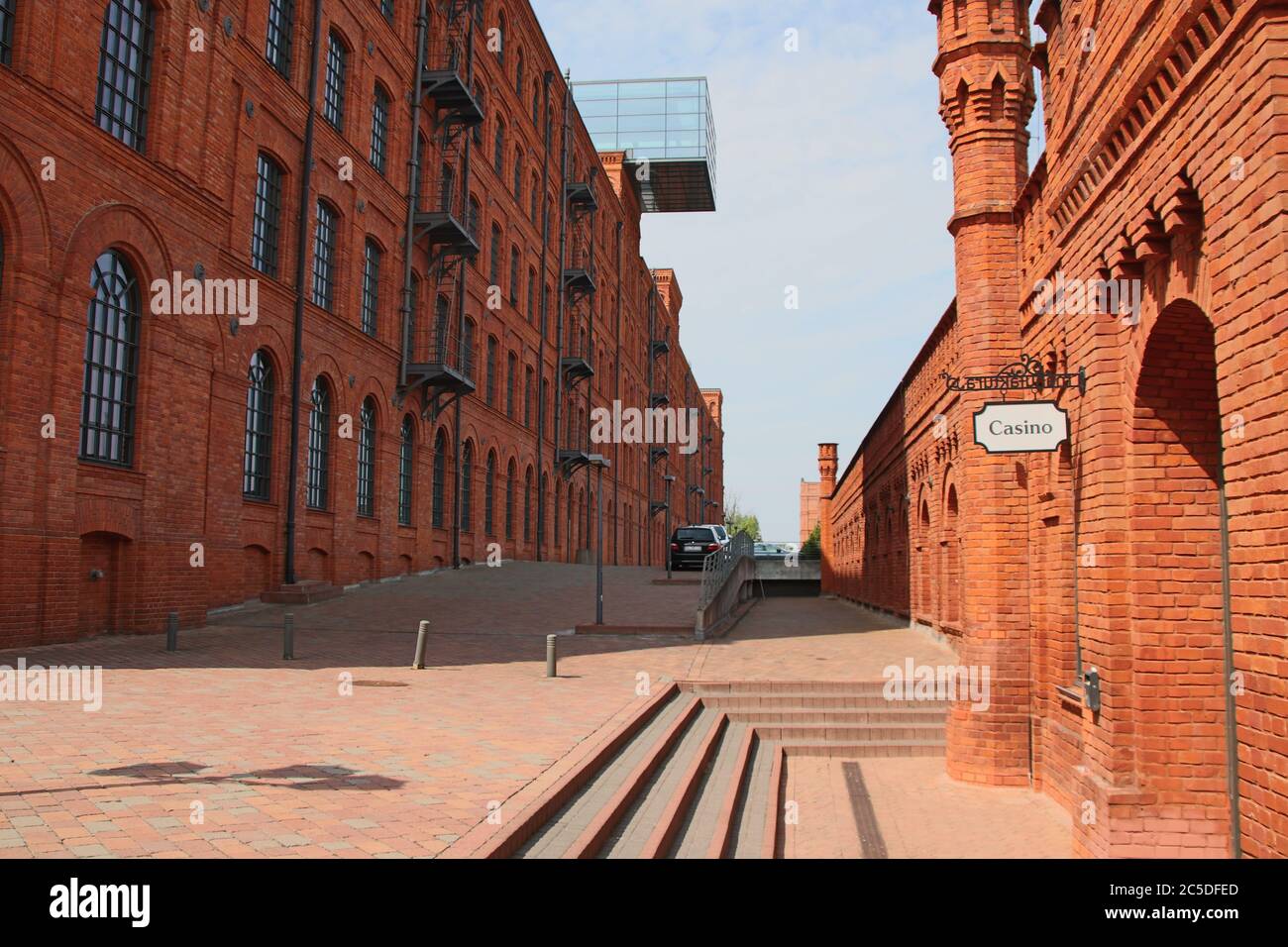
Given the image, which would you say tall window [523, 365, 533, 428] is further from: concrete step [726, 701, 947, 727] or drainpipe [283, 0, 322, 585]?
concrete step [726, 701, 947, 727]

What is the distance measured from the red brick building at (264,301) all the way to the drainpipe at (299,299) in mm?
48

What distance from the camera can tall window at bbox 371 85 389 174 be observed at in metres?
24.9

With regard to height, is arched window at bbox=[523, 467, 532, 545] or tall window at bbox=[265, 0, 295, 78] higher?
tall window at bbox=[265, 0, 295, 78]

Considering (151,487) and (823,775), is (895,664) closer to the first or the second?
(823,775)

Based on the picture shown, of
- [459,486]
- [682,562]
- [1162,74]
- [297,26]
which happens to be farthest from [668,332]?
[1162,74]

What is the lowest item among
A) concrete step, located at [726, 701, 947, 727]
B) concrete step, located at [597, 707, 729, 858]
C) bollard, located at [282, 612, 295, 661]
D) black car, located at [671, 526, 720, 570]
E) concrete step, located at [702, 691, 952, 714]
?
concrete step, located at [726, 701, 947, 727]

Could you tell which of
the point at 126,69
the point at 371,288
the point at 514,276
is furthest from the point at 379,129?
the point at 126,69

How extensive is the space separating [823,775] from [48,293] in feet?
36.9

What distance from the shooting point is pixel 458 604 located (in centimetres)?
2120

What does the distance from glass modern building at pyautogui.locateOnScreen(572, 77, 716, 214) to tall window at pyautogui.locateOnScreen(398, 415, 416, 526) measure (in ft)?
120

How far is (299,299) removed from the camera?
20406 millimetres

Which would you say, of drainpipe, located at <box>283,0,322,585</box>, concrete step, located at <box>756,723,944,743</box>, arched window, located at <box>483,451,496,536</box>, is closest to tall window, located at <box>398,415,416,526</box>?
arched window, located at <box>483,451,496,536</box>

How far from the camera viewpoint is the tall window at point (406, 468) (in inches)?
1027

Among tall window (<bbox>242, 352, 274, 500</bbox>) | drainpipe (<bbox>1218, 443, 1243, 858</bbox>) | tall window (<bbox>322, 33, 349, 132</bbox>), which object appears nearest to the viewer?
drainpipe (<bbox>1218, 443, 1243, 858</bbox>)
